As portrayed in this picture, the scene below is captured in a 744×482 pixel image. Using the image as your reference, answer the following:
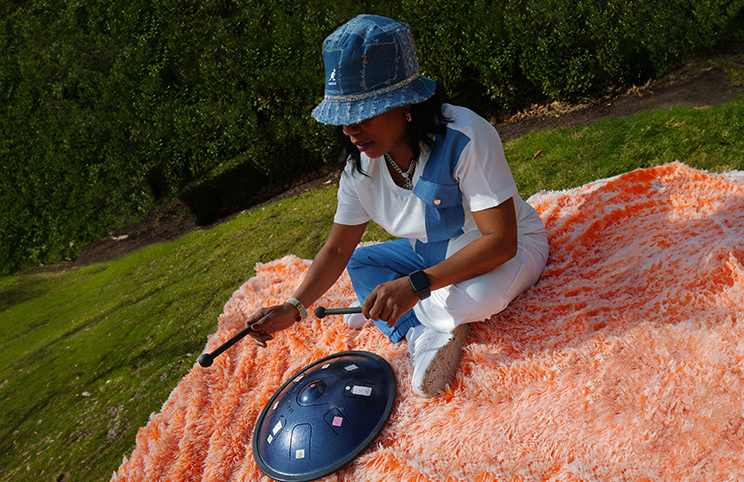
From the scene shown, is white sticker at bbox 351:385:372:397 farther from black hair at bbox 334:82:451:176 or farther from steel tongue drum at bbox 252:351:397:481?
black hair at bbox 334:82:451:176

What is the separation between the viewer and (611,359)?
6.63 feet

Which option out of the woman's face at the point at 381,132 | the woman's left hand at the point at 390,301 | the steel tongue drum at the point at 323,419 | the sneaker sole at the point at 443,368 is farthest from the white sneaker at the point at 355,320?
the woman's face at the point at 381,132

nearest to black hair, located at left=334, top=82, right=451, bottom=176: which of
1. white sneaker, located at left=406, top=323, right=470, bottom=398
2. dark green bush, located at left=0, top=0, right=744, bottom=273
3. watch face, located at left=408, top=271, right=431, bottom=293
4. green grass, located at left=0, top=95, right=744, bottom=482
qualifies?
watch face, located at left=408, top=271, right=431, bottom=293

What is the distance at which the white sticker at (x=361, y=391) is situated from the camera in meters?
2.25

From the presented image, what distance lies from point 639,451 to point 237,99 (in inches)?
283

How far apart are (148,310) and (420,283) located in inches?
136

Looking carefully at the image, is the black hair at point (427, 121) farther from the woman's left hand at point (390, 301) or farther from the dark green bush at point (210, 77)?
the dark green bush at point (210, 77)

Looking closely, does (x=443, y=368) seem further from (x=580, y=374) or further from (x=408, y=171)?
(x=408, y=171)

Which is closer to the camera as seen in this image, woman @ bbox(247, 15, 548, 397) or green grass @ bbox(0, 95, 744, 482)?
woman @ bbox(247, 15, 548, 397)

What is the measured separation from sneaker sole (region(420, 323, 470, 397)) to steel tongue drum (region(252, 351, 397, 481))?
195mm

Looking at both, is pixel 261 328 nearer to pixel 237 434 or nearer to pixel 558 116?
pixel 237 434

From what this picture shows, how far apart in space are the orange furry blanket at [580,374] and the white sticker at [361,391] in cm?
16

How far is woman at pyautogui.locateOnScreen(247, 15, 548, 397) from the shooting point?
6.28 ft

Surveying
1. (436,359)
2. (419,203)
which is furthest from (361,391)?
(419,203)
